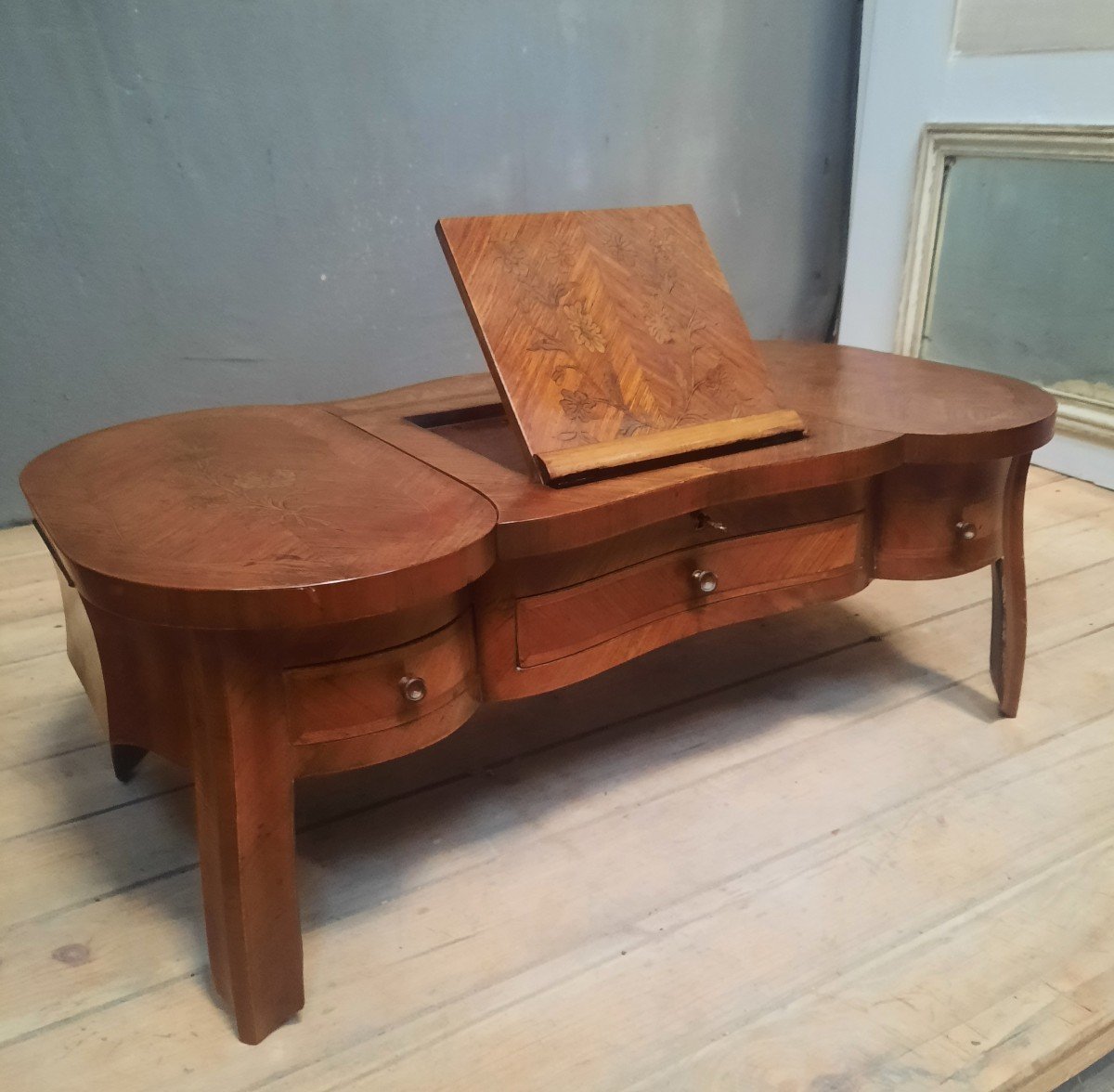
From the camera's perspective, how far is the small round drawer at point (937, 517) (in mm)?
1275

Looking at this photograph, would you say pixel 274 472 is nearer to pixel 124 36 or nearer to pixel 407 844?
pixel 407 844

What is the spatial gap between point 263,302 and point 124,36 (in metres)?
0.53

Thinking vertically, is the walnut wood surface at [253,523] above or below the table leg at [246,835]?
above

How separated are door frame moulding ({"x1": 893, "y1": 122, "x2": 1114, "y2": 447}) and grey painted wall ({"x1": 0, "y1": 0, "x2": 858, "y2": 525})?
43 centimetres

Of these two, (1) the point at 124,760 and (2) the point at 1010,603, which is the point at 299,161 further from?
(2) the point at 1010,603

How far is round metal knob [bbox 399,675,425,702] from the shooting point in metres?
0.93

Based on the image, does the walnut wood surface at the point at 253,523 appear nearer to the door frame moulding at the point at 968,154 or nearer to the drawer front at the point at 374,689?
the drawer front at the point at 374,689

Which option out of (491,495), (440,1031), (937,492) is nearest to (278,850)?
(440,1031)

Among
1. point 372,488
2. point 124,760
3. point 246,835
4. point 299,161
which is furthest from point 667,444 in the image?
point 299,161

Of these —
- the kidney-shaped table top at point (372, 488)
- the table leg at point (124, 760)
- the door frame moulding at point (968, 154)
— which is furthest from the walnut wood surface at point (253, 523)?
the door frame moulding at point (968, 154)

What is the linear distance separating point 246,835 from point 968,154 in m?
2.33

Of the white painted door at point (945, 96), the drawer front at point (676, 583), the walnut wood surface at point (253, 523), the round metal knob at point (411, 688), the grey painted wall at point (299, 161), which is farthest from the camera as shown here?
the white painted door at point (945, 96)

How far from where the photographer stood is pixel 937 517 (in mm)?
1292

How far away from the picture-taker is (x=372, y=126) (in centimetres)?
213
